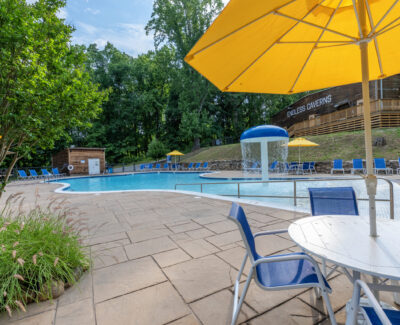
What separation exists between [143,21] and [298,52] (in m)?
30.1

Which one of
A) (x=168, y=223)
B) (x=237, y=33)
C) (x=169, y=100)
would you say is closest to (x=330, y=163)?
(x=168, y=223)

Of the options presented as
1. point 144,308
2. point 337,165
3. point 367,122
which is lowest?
point 144,308

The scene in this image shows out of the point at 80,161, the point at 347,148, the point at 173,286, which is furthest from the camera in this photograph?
the point at 80,161

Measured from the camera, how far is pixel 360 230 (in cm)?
158

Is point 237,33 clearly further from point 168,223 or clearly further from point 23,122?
point 168,223

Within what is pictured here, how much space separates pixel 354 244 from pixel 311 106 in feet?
85.1

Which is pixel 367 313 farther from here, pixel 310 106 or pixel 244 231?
pixel 310 106

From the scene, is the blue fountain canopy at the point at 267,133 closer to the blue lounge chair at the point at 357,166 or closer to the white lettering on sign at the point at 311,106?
the blue lounge chair at the point at 357,166

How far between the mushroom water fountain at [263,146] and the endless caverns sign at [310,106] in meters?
9.58

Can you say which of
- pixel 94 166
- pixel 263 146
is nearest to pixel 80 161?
pixel 94 166

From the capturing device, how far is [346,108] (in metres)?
18.7

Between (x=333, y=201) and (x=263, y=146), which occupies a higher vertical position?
(x=263, y=146)

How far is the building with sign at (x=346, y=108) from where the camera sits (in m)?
13.8

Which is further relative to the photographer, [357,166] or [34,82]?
[357,166]
